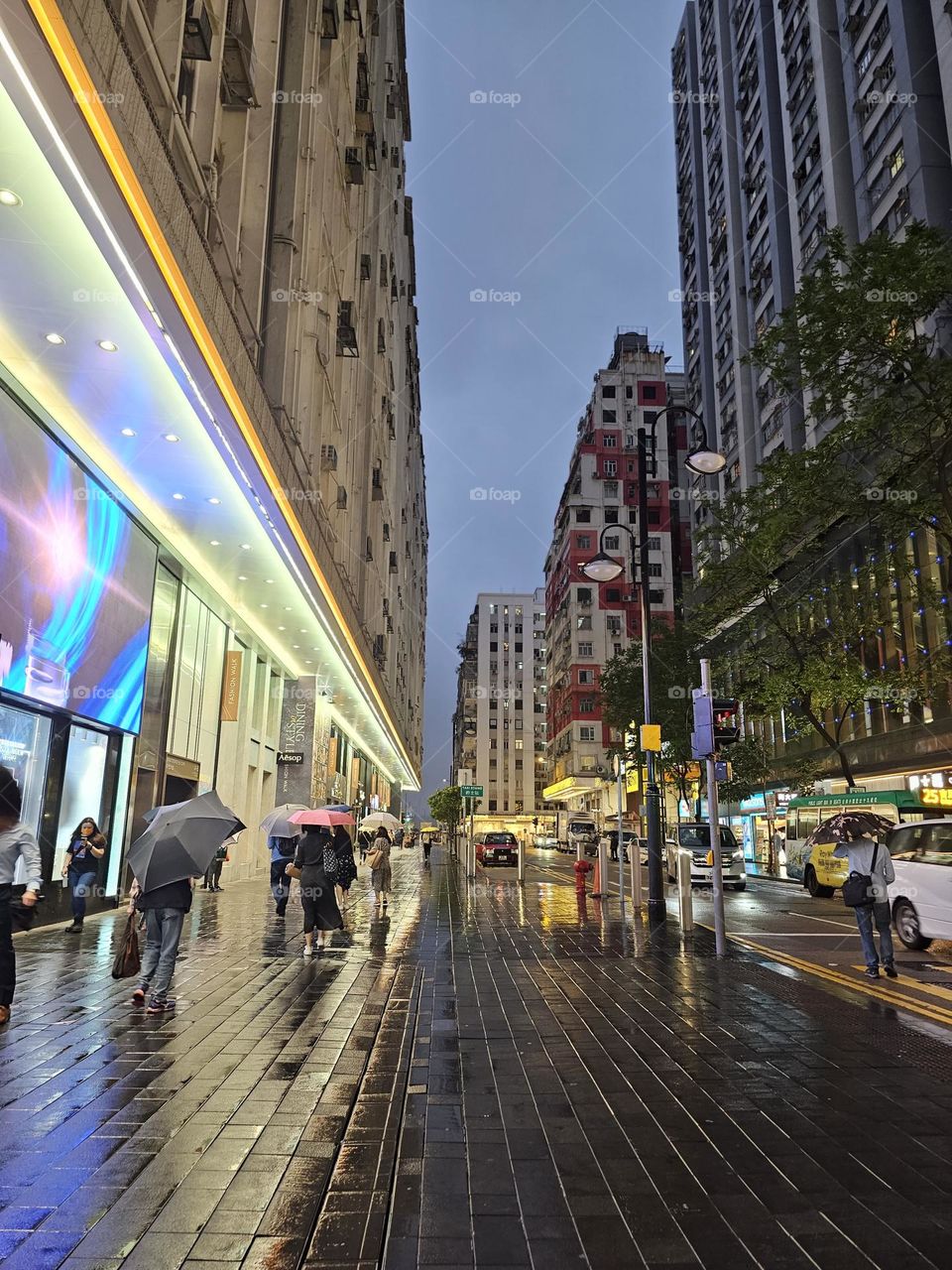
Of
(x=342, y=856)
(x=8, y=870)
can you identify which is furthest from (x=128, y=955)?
(x=342, y=856)

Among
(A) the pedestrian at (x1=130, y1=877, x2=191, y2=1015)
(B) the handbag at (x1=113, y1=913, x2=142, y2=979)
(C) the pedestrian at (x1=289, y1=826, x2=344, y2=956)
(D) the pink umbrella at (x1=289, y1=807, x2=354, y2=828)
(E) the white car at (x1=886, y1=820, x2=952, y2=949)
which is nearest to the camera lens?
(A) the pedestrian at (x1=130, y1=877, x2=191, y2=1015)

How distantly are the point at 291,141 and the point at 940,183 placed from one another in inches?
980

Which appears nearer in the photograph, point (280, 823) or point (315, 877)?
point (315, 877)

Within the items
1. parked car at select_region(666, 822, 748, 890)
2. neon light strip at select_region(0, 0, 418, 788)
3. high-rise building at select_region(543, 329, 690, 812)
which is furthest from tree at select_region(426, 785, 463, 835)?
neon light strip at select_region(0, 0, 418, 788)

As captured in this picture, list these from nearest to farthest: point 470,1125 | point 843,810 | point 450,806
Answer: point 470,1125 → point 843,810 → point 450,806

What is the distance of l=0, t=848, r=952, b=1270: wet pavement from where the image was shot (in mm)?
3291

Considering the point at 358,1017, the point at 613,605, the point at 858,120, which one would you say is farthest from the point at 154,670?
the point at 613,605

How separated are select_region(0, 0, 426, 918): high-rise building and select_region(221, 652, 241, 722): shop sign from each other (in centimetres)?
9

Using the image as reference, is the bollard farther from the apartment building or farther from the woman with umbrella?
the apartment building

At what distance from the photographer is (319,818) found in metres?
11.5

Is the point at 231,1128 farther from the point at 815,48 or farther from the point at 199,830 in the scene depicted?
the point at 815,48

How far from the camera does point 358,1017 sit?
7.27 m

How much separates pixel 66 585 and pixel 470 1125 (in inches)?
407

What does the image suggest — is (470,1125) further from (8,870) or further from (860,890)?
(860,890)
